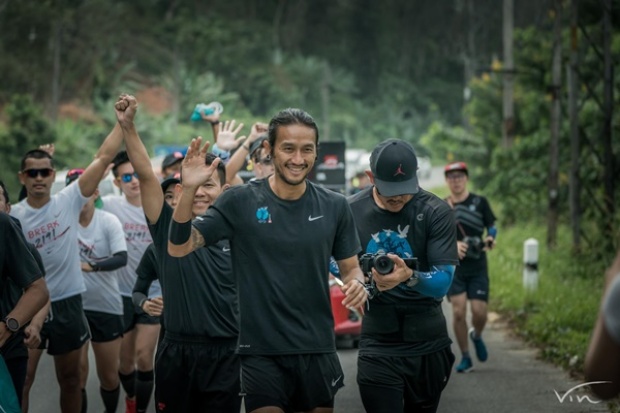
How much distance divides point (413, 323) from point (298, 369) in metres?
1.15

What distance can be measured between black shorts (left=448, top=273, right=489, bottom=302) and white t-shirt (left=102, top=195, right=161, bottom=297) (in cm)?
377

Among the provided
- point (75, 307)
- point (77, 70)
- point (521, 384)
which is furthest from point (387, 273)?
A: point (77, 70)

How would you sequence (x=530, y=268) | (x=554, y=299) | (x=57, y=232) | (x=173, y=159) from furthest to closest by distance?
(x=530, y=268), (x=554, y=299), (x=173, y=159), (x=57, y=232)

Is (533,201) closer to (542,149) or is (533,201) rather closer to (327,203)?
(542,149)

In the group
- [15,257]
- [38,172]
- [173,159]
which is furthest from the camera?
[173,159]

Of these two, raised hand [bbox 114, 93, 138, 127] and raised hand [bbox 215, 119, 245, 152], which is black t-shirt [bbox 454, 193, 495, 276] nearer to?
raised hand [bbox 215, 119, 245, 152]

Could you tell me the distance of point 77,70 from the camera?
57.2 meters

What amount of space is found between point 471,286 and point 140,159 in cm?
706

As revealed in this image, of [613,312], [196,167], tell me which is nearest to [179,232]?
[196,167]

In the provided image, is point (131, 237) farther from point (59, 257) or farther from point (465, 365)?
point (465, 365)

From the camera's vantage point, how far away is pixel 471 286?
13156 mm

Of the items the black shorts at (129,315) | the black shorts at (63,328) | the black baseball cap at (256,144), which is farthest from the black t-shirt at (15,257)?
the black shorts at (129,315)

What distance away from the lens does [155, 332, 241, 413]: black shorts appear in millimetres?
7215

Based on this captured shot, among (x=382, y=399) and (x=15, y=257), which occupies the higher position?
(x=15, y=257)
